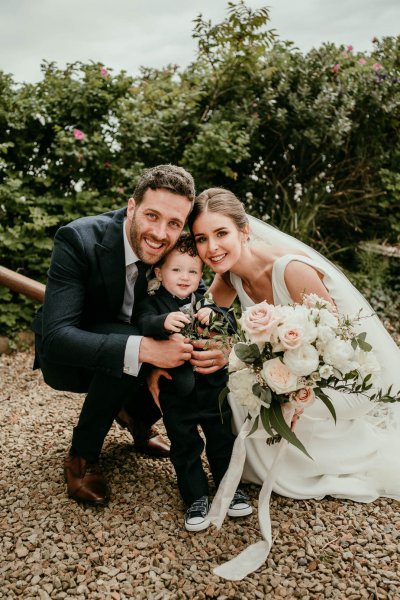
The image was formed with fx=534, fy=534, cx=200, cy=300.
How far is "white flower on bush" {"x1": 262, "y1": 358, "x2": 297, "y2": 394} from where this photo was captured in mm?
2033

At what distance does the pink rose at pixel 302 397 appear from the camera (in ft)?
6.99

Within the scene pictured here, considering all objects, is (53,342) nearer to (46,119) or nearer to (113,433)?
(113,433)

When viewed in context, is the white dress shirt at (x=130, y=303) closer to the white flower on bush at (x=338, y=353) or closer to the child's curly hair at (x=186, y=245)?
the child's curly hair at (x=186, y=245)

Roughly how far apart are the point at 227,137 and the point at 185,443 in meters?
3.89

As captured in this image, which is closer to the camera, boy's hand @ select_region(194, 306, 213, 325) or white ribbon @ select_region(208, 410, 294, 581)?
white ribbon @ select_region(208, 410, 294, 581)

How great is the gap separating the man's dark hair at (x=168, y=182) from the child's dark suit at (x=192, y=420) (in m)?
0.65

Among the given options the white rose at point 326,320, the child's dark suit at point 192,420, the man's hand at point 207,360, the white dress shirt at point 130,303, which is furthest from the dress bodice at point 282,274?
the white rose at point 326,320

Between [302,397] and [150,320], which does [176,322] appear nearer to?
[150,320]

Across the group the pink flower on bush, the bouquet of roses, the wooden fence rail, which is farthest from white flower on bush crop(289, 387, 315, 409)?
the pink flower on bush

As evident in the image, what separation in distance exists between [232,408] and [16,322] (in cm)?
318

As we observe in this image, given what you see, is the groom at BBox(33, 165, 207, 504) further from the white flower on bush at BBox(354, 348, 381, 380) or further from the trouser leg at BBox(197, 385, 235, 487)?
the white flower on bush at BBox(354, 348, 381, 380)

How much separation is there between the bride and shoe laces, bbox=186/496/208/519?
394 mm

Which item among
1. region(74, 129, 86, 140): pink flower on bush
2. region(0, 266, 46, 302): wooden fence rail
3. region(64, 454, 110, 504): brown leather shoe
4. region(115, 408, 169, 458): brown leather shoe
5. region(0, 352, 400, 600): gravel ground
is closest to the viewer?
region(0, 352, 400, 600): gravel ground

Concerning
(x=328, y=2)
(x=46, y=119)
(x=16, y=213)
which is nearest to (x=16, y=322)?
(x=16, y=213)
